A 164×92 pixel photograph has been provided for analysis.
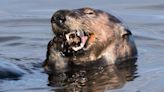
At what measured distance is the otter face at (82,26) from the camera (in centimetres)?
782

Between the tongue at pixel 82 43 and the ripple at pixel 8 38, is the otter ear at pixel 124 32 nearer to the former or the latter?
the tongue at pixel 82 43

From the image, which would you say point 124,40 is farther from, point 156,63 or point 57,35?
point 57,35

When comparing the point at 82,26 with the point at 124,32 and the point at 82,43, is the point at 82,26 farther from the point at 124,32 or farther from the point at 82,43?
the point at 124,32

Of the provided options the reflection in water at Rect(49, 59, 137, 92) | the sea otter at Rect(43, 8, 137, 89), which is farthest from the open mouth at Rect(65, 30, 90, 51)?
the reflection in water at Rect(49, 59, 137, 92)

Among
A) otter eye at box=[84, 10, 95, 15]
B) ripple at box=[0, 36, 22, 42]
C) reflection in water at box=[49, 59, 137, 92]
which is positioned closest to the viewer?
reflection in water at box=[49, 59, 137, 92]

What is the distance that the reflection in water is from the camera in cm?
728

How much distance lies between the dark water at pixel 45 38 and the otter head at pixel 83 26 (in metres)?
0.45

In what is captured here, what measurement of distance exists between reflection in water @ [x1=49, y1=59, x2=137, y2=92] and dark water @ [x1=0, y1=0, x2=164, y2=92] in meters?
0.05

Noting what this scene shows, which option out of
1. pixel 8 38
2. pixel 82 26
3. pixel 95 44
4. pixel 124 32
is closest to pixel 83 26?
pixel 82 26

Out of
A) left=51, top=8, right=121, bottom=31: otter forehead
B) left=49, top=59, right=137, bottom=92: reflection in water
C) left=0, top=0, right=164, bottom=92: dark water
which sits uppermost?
left=51, top=8, right=121, bottom=31: otter forehead

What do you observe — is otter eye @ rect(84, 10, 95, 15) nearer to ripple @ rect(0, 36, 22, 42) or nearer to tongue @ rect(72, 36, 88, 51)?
tongue @ rect(72, 36, 88, 51)

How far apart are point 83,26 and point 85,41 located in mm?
178

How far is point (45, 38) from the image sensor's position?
10172mm

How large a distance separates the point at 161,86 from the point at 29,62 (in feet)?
5.86
